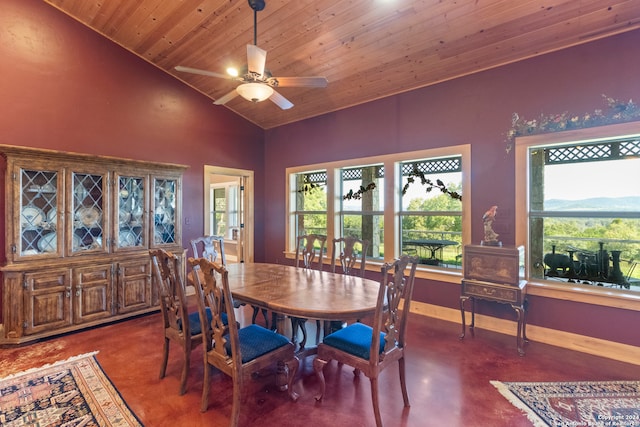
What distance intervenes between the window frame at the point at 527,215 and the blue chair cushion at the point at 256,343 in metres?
2.79

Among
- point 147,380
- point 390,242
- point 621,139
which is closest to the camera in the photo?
point 147,380

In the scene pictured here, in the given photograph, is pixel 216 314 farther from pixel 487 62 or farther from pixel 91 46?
pixel 91 46

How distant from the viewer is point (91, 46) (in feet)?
12.8

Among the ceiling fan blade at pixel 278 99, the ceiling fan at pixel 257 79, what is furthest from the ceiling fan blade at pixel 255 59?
the ceiling fan blade at pixel 278 99

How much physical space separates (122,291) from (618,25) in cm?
580

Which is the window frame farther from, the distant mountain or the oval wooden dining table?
the oval wooden dining table

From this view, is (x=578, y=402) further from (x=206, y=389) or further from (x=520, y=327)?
(x=206, y=389)

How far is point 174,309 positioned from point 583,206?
396 centimetres

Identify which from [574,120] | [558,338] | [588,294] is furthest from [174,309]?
[574,120]

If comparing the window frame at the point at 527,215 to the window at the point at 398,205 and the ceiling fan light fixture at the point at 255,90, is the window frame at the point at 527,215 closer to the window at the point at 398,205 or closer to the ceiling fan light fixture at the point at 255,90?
the window at the point at 398,205

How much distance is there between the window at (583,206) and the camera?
115 inches

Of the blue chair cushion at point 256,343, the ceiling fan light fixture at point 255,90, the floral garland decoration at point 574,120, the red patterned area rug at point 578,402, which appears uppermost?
the ceiling fan light fixture at point 255,90

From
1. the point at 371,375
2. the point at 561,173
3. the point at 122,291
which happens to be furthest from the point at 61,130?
the point at 561,173

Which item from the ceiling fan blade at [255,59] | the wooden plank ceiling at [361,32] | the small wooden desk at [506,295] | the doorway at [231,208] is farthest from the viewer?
the doorway at [231,208]
